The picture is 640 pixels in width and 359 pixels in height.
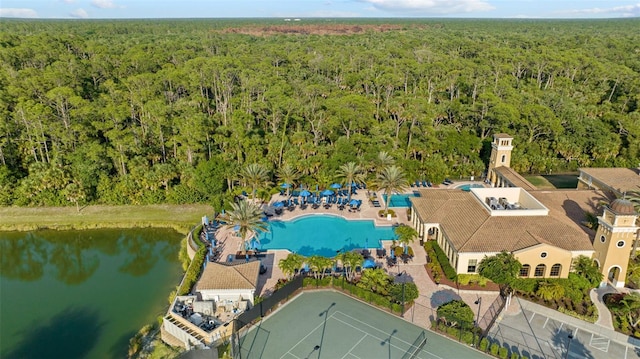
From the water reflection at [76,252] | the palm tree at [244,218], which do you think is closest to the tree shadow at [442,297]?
the palm tree at [244,218]

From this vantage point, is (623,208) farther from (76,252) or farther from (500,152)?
(76,252)

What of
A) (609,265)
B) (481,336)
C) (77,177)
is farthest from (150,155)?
(609,265)

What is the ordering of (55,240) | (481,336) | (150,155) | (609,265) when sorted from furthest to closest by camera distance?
(150,155) → (55,240) → (609,265) → (481,336)

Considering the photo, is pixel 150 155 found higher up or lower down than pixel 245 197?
higher up

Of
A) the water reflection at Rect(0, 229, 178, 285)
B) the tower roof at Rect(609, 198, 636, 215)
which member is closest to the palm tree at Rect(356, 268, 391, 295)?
the tower roof at Rect(609, 198, 636, 215)

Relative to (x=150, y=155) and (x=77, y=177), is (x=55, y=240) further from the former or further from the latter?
(x=150, y=155)

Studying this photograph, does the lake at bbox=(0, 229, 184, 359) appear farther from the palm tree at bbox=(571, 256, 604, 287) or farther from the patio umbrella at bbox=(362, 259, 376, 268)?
Answer: the palm tree at bbox=(571, 256, 604, 287)

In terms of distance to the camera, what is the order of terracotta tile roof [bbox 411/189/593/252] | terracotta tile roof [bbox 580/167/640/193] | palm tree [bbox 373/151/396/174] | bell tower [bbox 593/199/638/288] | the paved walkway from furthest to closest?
palm tree [bbox 373/151/396/174]
terracotta tile roof [bbox 580/167/640/193]
terracotta tile roof [bbox 411/189/593/252]
bell tower [bbox 593/199/638/288]
the paved walkway
